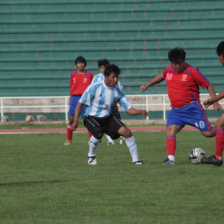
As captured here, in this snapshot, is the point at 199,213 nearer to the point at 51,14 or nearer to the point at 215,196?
the point at 215,196

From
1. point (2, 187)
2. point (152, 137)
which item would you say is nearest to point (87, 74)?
point (152, 137)

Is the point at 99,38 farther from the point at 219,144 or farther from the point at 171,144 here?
the point at 219,144

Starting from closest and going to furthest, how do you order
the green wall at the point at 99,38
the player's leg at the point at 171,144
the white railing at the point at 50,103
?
1. the player's leg at the point at 171,144
2. the white railing at the point at 50,103
3. the green wall at the point at 99,38

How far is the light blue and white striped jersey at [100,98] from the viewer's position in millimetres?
9414

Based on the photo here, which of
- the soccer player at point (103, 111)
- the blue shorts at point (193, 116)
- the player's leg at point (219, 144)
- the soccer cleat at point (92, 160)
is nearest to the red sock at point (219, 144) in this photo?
the player's leg at point (219, 144)

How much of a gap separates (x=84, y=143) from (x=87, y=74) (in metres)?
1.64

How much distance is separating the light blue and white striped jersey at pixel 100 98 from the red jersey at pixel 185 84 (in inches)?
29.3

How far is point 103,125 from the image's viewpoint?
9609 mm

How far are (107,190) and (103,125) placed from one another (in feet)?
9.45

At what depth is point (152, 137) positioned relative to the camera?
53.7 feet

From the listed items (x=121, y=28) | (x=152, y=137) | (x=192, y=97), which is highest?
(x=121, y=28)

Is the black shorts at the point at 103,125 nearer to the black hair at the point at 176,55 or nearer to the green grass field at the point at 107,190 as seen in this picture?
the green grass field at the point at 107,190

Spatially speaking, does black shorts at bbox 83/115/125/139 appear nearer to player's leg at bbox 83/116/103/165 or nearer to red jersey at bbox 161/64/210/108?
player's leg at bbox 83/116/103/165

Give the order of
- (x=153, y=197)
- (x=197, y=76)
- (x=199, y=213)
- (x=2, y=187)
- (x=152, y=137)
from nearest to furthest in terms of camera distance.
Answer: (x=199, y=213) < (x=153, y=197) < (x=2, y=187) < (x=197, y=76) < (x=152, y=137)
